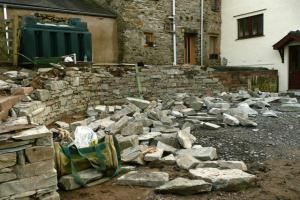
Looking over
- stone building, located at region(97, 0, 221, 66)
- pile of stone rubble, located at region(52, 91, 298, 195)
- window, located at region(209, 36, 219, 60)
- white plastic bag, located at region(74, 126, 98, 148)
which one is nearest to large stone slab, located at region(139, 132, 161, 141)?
pile of stone rubble, located at region(52, 91, 298, 195)

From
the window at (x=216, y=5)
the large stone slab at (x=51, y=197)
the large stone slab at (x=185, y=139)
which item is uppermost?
the window at (x=216, y=5)

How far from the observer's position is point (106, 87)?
10953 millimetres

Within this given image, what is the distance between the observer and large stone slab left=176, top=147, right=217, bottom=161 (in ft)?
17.6

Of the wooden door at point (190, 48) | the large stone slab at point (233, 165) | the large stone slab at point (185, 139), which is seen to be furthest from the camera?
the wooden door at point (190, 48)

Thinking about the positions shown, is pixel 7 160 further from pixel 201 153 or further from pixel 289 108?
pixel 289 108

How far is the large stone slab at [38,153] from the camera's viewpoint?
11.6 ft

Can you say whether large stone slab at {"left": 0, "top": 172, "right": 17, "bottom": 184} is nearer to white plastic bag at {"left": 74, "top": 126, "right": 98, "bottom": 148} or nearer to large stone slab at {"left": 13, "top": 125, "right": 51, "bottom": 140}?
large stone slab at {"left": 13, "top": 125, "right": 51, "bottom": 140}

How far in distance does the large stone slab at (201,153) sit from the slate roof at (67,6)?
33.4 feet

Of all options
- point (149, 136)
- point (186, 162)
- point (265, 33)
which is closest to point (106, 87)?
point (149, 136)

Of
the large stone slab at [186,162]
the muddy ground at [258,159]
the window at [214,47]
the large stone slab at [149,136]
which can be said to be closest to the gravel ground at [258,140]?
the muddy ground at [258,159]

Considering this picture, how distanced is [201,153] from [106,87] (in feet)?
19.8

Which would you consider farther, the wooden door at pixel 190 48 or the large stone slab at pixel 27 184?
the wooden door at pixel 190 48

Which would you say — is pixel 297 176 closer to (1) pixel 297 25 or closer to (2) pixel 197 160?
(2) pixel 197 160

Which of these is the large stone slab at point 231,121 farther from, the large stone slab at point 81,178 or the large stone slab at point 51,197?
the large stone slab at point 51,197
